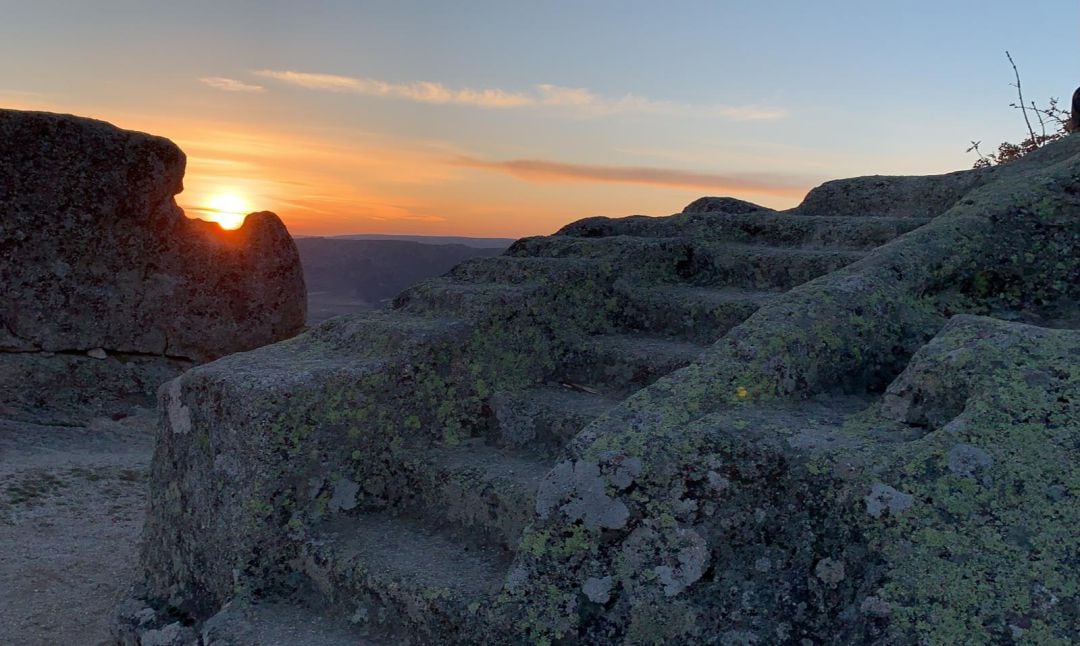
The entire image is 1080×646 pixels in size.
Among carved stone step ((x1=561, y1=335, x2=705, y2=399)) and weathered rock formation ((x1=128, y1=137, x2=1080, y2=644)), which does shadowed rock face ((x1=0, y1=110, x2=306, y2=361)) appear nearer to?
weathered rock formation ((x1=128, y1=137, x2=1080, y2=644))

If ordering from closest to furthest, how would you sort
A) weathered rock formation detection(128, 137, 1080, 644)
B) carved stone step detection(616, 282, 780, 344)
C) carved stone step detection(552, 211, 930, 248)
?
weathered rock formation detection(128, 137, 1080, 644) < carved stone step detection(616, 282, 780, 344) < carved stone step detection(552, 211, 930, 248)

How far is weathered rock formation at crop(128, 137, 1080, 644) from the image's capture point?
2252 millimetres

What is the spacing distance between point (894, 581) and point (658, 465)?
2.28ft

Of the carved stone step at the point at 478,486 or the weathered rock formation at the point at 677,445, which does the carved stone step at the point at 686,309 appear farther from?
the carved stone step at the point at 478,486

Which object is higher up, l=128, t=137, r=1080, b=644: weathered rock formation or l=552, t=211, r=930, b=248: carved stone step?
l=552, t=211, r=930, b=248: carved stone step

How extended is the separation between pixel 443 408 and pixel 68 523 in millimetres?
3349

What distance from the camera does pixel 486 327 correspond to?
4.16 metres

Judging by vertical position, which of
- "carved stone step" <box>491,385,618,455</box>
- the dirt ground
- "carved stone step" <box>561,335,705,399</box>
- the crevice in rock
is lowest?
the dirt ground

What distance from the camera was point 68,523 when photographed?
18.9 ft

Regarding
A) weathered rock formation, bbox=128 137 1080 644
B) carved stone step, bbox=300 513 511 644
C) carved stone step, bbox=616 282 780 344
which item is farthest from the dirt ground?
carved stone step, bbox=616 282 780 344

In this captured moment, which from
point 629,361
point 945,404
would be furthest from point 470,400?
point 945,404

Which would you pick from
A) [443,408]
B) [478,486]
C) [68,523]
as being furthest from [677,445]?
[68,523]

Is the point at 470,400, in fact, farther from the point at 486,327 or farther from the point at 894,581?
the point at 894,581

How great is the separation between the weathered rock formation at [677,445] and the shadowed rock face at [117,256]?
185 inches
